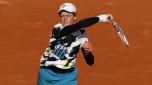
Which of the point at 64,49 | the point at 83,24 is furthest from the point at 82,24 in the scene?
the point at 64,49

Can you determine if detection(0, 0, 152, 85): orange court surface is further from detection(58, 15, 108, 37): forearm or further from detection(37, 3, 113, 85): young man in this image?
detection(58, 15, 108, 37): forearm

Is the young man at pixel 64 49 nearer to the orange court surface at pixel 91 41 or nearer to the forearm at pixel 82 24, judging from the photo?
the forearm at pixel 82 24

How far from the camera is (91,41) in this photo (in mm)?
8617

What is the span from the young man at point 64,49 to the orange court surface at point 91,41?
137 inches

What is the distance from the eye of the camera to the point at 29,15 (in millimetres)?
9289

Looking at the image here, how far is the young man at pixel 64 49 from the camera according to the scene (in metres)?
4.23

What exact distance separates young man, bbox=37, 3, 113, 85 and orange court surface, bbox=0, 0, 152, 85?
348cm

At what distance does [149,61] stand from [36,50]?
1.85 metres

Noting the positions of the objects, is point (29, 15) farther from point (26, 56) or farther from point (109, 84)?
point (109, 84)

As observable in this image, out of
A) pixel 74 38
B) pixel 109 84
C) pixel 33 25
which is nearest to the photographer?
pixel 74 38

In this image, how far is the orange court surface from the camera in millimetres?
7924

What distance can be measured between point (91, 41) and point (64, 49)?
4398 mm

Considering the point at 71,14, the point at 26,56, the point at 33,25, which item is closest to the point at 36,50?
the point at 26,56

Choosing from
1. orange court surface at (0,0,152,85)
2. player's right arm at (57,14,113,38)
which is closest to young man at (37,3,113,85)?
player's right arm at (57,14,113,38)
